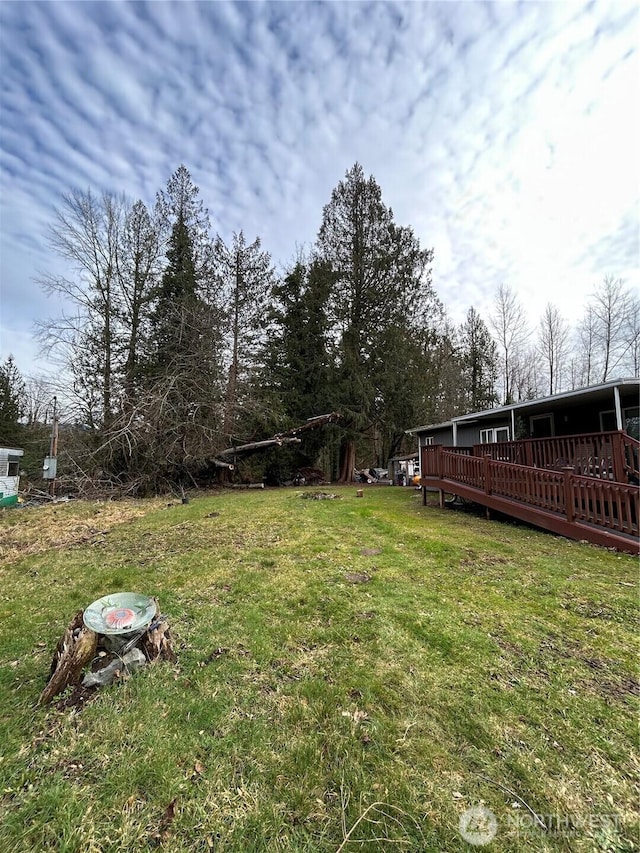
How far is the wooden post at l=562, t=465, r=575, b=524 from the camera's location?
5.83m

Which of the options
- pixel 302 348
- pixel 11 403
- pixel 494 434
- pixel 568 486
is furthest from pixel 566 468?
pixel 11 403

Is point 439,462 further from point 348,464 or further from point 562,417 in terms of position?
point 348,464

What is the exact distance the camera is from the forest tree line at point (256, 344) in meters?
12.8

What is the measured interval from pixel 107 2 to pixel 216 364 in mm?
9637

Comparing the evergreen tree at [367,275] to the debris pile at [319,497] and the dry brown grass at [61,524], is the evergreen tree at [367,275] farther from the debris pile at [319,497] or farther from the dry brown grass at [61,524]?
the dry brown grass at [61,524]

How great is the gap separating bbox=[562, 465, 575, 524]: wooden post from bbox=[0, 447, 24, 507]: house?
15.0m

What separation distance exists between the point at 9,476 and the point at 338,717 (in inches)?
591

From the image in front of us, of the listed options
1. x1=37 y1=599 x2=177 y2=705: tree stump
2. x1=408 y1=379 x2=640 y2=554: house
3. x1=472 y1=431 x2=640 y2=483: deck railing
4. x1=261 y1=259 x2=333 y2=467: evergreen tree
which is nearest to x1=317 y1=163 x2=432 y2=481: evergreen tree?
x1=261 y1=259 x2=333 y2=467: evergreen tree

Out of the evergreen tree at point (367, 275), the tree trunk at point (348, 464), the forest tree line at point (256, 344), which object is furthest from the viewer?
the tree trunk at point (348, 464)

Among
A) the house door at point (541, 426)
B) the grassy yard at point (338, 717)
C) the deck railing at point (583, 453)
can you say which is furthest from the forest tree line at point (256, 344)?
the grassy yard at point (338, 717)

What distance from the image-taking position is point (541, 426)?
426 inches

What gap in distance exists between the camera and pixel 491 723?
2002 mm
